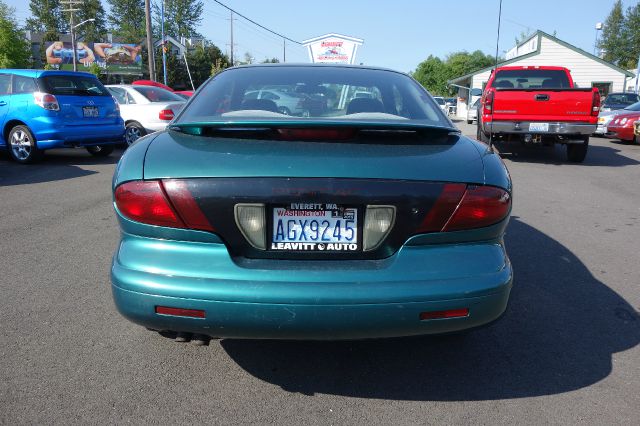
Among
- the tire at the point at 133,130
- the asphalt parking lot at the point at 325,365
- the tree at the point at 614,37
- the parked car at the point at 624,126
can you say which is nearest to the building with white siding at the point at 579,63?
the parked car at the point at 624,126

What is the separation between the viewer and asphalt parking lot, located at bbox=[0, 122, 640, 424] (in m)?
2.31

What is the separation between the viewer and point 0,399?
2352mm

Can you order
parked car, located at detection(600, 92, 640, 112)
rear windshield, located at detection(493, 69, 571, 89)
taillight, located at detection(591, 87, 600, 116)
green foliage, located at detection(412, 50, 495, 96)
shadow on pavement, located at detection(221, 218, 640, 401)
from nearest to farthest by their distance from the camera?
shadow on pavement, located at detection(221, 218, 640, 401) → taillight, located at detection(591, 87, 600, 116) → rear windshield, located at detection(493, 69, 571, 89) → parked car, located at detection(600, 92, 640, 112) → green foliage, located at detection(412, 50, 495, 96)

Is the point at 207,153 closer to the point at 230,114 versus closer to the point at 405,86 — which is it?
the point at 230,114

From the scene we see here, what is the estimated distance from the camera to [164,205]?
212cm

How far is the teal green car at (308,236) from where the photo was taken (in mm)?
2035

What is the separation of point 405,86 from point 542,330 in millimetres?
1705

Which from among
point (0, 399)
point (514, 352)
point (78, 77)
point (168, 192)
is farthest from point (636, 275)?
point (78, 77)

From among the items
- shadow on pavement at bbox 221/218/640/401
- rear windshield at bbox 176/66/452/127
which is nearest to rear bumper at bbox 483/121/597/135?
shadow on pavement at bbox 221/218/640/401

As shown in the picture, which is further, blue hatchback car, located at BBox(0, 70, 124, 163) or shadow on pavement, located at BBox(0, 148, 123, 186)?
blue hatchback car, located at BBox(0, 70, 124, 163)

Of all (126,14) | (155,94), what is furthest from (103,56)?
(155,94)

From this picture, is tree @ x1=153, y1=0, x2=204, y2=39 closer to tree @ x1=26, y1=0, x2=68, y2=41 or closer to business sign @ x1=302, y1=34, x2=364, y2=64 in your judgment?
tree @ x1=26, y1=0, x2=68, y2=41

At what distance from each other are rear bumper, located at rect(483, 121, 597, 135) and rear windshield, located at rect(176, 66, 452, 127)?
7050 millimetres

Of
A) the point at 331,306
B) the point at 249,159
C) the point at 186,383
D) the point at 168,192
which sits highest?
the point at 249,159
